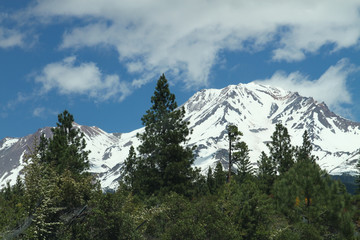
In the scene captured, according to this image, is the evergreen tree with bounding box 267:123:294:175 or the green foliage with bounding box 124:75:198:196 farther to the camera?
the evergreen tree with bounding box 267:123:294:175

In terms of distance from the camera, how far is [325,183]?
21797mm

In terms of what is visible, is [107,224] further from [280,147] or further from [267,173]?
[267,173]

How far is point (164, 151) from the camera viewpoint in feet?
118

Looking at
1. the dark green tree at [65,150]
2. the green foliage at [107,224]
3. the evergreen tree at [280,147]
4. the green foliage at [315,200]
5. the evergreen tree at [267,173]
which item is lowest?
the green foliage at [315,200]

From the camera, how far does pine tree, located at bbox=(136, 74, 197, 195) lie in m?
35.4

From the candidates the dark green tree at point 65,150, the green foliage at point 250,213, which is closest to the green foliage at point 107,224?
the green foliage at point 250,213

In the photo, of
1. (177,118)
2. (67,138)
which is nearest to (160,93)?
(177,118)

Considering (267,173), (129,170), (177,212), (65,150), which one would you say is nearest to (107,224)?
(177,212)

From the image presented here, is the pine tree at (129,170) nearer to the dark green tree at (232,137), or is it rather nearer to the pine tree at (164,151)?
the pine tree at (164,151)

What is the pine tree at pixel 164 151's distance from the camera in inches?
1393

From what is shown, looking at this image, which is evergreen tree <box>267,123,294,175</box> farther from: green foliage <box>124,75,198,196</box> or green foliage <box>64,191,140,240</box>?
green foliage <box>64,191,140,240</box>

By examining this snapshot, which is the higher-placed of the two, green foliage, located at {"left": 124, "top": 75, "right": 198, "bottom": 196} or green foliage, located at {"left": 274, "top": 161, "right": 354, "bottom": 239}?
green foliage, located at {"left": 124, "top": 75, "right": 198, "bottom": 196}

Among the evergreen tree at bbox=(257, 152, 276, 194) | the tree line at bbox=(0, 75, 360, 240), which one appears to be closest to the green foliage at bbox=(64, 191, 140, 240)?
the tree line at bbox=(0, 75, 360, 240)

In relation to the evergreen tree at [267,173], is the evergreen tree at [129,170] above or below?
above
